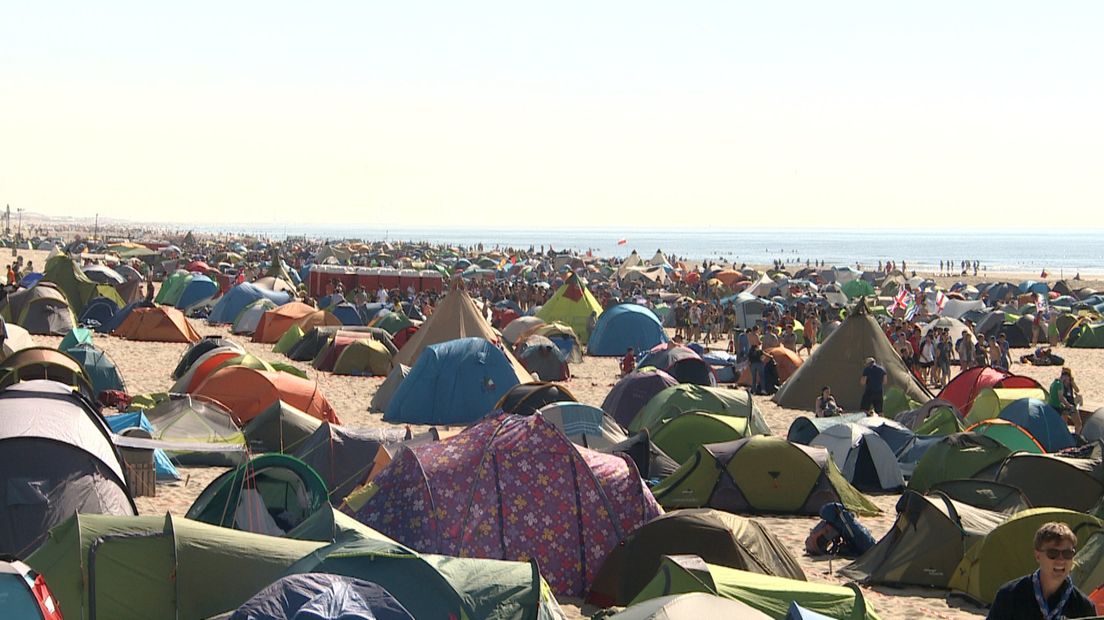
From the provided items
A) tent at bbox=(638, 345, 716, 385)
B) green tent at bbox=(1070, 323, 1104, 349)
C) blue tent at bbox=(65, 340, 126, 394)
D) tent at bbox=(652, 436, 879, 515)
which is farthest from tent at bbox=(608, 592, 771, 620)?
green tent at bbox=(1070, 323, 1104, 349)

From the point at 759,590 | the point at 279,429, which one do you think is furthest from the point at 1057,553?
the point at 279,429

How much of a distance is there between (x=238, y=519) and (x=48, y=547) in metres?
2.63

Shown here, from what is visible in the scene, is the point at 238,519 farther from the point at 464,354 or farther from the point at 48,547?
the point at 464,354

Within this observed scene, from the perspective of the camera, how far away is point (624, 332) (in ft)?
110

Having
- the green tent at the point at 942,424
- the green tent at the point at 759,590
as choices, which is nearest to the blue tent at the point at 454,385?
the green tent at the point at 942,424

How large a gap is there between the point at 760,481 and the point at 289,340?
1946cm

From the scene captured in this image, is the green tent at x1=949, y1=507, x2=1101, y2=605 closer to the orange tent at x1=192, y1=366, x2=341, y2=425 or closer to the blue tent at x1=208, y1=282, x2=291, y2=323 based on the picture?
the orange tent at x1=192, y1=366, x2=341, y2=425

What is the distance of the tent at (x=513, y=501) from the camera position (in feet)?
37.3

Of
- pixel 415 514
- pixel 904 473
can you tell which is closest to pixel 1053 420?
pixel 904 473

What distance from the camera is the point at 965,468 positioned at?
15.5 m

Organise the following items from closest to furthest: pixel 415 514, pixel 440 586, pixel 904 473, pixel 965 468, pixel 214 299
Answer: pixel 440 586, pixel 415 514, pixel 965 468, pixel 904 473, pixel 214 299

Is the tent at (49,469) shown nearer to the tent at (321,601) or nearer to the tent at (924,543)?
the tent at (321,601)

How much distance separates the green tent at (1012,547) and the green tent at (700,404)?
700 cm

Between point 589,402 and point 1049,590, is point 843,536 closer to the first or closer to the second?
point 1049,590
